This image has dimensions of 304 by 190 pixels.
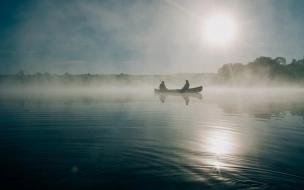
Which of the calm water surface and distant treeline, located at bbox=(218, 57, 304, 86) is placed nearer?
the calm water surface

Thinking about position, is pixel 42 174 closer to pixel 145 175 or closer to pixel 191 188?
pixel 145 175

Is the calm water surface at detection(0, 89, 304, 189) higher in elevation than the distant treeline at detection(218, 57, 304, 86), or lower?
lower

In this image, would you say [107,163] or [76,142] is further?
[76,142]

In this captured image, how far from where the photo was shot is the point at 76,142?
9.93 metres

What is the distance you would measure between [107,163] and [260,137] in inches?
306

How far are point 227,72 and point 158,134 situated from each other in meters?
145

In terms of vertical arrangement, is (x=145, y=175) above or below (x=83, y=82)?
below

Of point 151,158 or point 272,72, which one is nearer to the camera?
point 151,158


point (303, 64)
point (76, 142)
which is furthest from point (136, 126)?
point (303, 64)

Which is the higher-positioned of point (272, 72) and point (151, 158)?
point (272, 72)

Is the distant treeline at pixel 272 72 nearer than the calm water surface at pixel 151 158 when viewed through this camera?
No

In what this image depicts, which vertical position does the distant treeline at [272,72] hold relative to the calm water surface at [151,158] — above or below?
above

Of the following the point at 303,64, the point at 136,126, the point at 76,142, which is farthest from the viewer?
the point at 303,64

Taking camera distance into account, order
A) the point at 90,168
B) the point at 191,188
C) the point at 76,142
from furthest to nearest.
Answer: the point at 76,142 < the point at 90,168 < the point at 191,188
